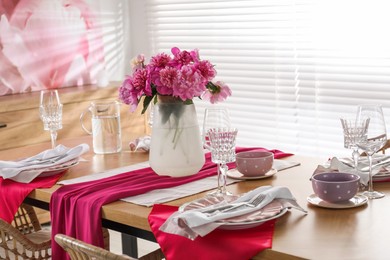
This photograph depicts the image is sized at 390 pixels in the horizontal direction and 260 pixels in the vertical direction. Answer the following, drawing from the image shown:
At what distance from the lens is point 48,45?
5039 mm

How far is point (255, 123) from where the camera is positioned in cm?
500

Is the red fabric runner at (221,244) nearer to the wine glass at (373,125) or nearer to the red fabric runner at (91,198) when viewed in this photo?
the red fabric runner at (91,198)

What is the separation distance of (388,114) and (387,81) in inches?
7.4

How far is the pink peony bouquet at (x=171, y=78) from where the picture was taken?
2275 millimetres

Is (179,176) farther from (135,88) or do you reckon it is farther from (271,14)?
(271,14)

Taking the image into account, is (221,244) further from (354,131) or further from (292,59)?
(292,59)

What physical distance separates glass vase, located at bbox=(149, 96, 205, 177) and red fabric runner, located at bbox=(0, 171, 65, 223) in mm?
396

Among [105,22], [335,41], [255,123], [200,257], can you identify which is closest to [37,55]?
[105,22]

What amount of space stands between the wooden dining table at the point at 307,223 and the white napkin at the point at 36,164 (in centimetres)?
7

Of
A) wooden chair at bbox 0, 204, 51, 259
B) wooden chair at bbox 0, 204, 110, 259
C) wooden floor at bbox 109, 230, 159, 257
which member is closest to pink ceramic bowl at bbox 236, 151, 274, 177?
wooden chair at bbox 0, 204, 110, 259

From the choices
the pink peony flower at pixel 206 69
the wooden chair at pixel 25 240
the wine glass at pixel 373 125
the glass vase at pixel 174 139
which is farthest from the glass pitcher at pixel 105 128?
the wine glass at pixel 373 125

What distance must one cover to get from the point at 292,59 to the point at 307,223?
2.88 meters

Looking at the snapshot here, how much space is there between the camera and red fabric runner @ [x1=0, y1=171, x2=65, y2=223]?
2.52m

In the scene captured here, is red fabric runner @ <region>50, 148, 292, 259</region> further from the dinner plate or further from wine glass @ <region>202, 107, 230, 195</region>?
the dinner plate
